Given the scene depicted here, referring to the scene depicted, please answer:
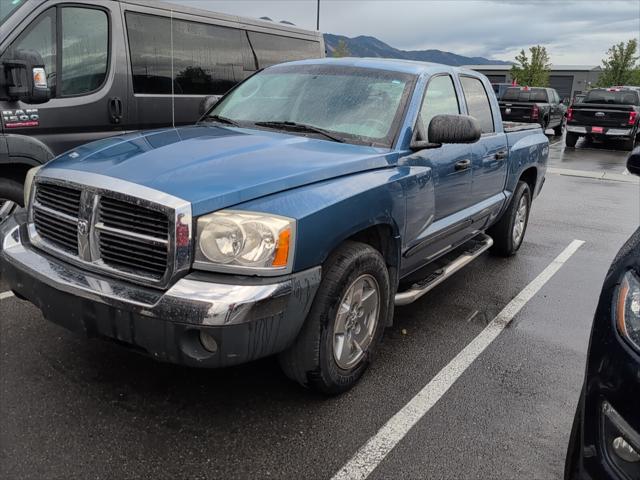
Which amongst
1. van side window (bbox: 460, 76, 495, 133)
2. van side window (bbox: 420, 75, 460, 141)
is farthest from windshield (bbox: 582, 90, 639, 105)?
van side window (bbox: 420, 75, 460, 141)

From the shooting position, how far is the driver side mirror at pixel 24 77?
412 cm

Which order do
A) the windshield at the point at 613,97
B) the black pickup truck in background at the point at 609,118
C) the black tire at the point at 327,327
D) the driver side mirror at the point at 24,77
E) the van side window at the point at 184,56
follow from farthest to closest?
the windshield at the point at 613,97 < the black pickup truck in background at the point at 609,118 < the van side window at the point at 184,56 < the driver side mirror at the point at 24,77 < the black tire at the point at 327,327

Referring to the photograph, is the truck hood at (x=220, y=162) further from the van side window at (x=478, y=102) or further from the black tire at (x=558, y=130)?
the black tire at (x=558, y=130)

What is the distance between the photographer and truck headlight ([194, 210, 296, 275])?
234 cm

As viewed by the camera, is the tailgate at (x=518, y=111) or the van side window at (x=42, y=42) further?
the tailgate at (x=518, y=111)

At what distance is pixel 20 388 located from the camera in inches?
117

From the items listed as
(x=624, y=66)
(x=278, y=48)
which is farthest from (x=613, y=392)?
(x=624, y=66)

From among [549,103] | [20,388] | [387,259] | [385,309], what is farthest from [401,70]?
[549,103]

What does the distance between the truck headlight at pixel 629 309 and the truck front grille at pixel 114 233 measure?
1.67 meters

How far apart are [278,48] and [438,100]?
3656mm

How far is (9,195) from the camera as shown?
4492 mm

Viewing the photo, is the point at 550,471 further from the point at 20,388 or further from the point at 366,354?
the point at 20,388

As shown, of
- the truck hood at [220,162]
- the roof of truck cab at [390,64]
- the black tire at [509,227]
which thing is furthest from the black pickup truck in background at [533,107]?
the truck hood at [220,162]

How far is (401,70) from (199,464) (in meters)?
2.76
